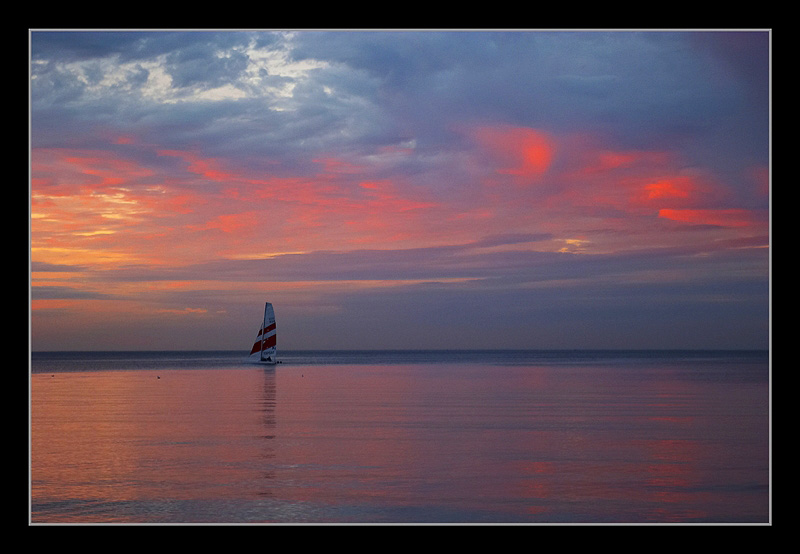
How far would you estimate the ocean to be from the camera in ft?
44.5

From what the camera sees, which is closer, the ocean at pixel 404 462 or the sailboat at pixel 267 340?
the ocean at pixel 404 462

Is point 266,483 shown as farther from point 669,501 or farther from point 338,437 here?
point 669,501

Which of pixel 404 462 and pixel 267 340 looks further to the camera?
pixel 267 340

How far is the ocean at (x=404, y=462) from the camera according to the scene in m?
13.6

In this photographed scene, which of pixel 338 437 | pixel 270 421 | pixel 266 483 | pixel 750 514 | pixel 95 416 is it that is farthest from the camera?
pixel 95 416

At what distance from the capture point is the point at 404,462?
57.3ft

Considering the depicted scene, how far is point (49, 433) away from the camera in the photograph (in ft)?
73.4

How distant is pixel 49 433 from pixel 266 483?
31.9 feet

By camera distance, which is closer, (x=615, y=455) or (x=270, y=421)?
(x=615, y=455)

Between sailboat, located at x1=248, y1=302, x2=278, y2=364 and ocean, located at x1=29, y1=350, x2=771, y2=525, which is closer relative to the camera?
ocean, located at x1=29, y1=350, x2=771, y2=525
